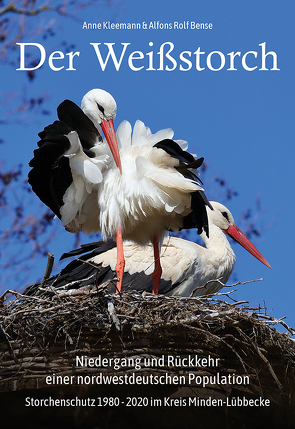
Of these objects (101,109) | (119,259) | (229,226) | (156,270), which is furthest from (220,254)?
(101,109)

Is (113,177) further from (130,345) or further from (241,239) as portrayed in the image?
(241,239)

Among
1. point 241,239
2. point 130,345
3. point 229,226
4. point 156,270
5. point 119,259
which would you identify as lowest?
point 130,345

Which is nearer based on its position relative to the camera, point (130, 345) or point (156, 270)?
point (130, 345)

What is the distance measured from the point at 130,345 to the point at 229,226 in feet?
11.9

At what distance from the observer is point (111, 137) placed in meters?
4.51

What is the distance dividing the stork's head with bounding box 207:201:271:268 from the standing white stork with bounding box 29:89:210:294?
202cm

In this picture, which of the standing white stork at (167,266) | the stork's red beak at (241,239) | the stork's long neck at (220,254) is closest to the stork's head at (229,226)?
the stork's red beak at (241,239)

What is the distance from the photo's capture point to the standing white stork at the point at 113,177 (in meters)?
4.18

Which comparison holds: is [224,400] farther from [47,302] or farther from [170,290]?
[170,290]

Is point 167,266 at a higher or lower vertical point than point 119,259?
higher

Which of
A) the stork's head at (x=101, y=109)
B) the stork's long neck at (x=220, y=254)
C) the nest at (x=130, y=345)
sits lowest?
the nest at (x=130, y=345)

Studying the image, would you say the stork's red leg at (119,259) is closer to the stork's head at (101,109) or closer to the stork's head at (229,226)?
the stork's head at (101,109)

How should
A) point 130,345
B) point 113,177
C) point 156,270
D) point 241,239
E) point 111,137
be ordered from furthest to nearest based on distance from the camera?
point 241,239, point 156,270, point 111,137, point 113,177, point 130,345

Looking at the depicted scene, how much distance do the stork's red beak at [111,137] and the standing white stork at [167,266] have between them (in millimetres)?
1169
